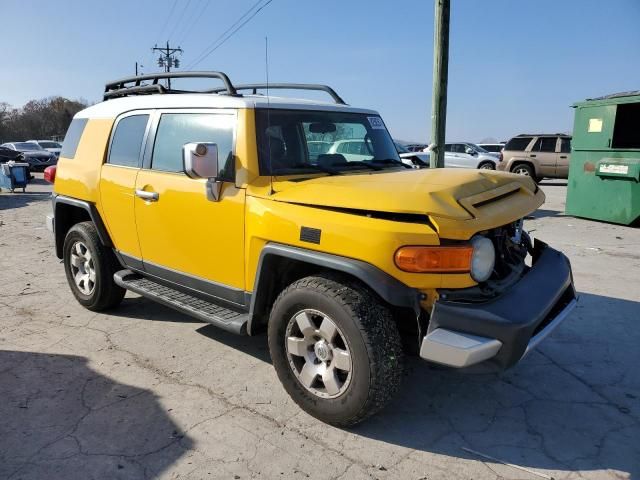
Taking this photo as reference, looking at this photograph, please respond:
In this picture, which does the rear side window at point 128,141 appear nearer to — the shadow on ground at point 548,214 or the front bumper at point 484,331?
the front bumper at point 484,331

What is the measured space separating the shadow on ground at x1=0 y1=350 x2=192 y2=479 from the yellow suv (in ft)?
2.41

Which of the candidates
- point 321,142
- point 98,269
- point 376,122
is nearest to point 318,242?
point 321,142

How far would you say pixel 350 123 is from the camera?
417 centimetres

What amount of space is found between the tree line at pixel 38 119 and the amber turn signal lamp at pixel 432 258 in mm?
74465

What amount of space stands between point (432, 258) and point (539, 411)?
140 cm

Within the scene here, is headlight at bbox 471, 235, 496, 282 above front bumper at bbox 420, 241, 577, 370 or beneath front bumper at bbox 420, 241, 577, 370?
above

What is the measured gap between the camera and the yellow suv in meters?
2.64

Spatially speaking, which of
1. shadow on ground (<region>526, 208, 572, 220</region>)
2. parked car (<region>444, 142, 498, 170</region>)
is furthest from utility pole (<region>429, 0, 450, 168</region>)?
parked car (<region>444, 142, 498, 170</region>)

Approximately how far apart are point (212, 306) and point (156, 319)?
1326mm

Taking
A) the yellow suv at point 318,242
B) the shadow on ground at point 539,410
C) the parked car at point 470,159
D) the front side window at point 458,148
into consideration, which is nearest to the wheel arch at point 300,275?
the yellow suv at point 318,242

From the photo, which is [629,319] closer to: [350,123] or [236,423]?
[350,123]

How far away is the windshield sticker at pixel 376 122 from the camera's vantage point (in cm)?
436

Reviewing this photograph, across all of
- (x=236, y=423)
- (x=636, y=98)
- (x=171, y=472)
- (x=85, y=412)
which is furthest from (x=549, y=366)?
(x=636, y=98)

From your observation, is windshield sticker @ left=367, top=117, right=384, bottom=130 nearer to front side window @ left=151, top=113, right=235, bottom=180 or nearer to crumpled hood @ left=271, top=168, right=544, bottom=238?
crumpled hood @ left=271, top=168, right=544, bottom=238
